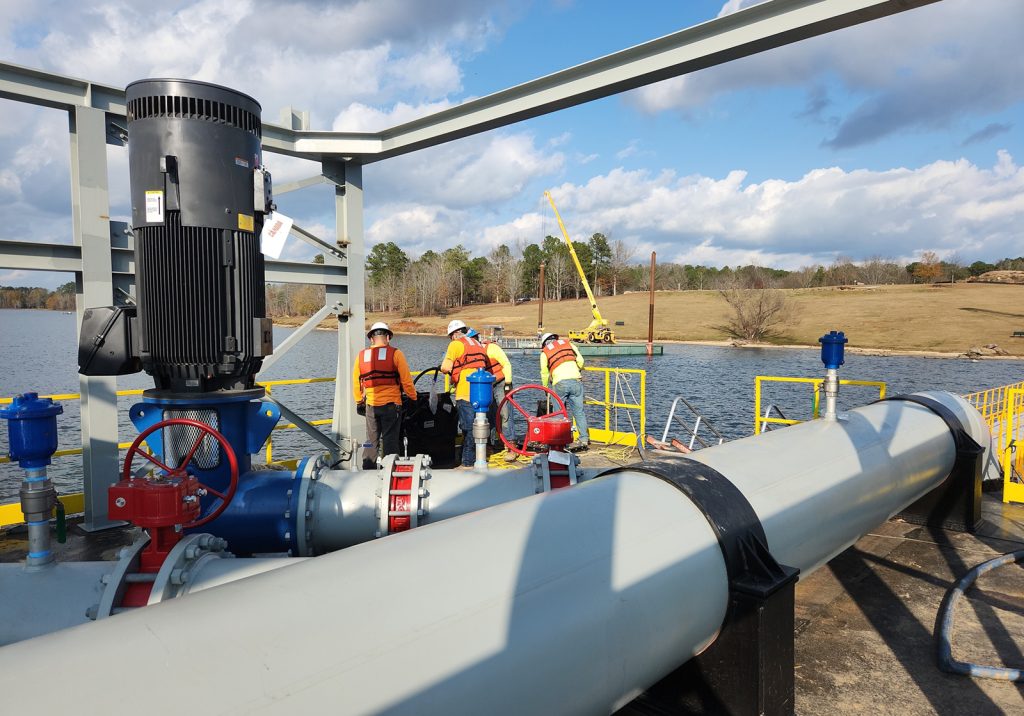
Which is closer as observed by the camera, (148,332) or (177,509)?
(177,509)

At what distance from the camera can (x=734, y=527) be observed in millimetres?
2586

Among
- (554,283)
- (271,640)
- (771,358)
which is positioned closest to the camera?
(271,640)

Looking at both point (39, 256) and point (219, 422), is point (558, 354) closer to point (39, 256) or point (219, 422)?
point (219, 422)

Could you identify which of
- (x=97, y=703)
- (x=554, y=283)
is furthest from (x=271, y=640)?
(x=554, y=283)

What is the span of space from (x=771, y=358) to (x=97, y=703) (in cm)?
5030

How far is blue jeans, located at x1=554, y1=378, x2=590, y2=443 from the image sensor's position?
870cm

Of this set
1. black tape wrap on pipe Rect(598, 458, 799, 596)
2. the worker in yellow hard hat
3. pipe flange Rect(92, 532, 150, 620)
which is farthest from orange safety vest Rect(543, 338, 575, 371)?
pipe flange Rect(92, 532, 150, 620)

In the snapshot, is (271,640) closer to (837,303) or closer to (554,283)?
(837,303)

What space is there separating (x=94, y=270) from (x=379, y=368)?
2476 mm

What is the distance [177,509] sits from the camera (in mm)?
2678

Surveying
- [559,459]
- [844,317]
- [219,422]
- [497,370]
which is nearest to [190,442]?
[219,422]

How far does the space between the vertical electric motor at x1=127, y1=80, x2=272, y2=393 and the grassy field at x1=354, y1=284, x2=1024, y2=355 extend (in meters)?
56.7

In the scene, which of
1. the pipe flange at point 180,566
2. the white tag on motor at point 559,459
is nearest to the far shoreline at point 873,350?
the white tag on motor at point 559,459

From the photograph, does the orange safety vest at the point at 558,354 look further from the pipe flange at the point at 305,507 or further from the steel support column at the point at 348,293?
the pipe flange at the point at 305,507
